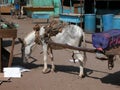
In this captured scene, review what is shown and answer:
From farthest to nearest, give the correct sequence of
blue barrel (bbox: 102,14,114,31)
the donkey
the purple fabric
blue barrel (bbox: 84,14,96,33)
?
blue barrel (bbox: 84,14,96,33) → blue barrel (bbox: 102,14,114,31) → the donkey → the purple fabric

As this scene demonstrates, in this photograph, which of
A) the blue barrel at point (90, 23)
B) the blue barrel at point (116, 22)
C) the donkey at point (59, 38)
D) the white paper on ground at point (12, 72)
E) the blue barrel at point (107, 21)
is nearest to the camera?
the donkey at point (59, 38)

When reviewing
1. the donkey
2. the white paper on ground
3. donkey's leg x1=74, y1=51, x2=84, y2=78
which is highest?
the donkey

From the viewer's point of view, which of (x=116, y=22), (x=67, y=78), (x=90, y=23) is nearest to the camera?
(x=67, y=78)

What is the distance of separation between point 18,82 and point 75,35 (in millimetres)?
2031

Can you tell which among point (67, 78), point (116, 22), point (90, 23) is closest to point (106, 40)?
point (67, 78)

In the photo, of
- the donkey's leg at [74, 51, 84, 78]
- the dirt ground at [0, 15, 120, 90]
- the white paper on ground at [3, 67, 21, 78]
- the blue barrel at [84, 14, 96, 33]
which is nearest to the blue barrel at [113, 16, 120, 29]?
the blue barrel at [84, 14, 96, 33]

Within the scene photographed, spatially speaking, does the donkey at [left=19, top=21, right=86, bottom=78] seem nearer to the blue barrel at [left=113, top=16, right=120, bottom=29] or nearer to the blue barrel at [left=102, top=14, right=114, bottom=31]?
the blue barrel at [left=113, top=16, right=120, bottom=29]

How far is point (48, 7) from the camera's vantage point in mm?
29812

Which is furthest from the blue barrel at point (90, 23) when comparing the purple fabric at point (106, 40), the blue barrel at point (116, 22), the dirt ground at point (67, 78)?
the purple fabric at point (106, 40)

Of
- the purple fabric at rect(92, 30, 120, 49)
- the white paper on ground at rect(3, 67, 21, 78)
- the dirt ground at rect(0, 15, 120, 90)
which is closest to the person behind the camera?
the purple fabric at rect(92, 30, 120, 49)

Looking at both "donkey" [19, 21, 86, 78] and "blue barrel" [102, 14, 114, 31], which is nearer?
"donkey" [19, 21, 86, 78]

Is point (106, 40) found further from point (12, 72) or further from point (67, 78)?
point (12, 72)

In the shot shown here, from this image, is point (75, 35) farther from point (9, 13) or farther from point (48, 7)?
point (9, 13)

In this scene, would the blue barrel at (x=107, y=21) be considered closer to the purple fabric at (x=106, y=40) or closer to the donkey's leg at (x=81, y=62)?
the donkey's leg at (x=81, y=62)
